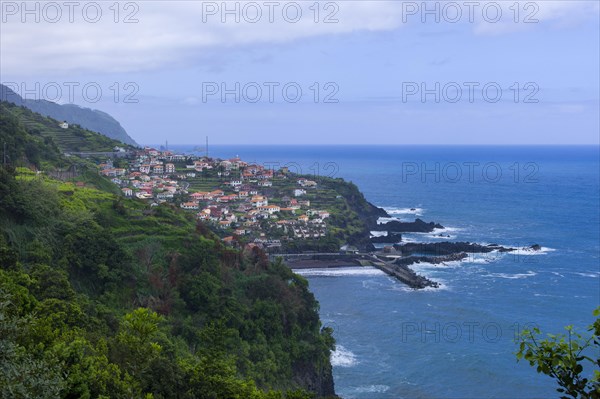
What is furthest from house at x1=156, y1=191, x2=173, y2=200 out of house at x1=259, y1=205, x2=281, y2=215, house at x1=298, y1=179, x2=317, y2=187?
house at x1=298, y1=179, x2=317, y2=187

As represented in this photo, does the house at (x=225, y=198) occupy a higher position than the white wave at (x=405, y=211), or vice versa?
the house at (x=225, y=198)

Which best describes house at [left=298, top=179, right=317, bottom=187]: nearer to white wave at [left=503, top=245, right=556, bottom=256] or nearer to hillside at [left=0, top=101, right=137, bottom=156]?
hillside at [left=0, top=101, right=137, bottom=156]

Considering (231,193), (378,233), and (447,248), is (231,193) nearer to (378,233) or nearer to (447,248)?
(378,233)

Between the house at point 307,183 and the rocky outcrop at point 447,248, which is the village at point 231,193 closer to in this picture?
the house at point 307,183

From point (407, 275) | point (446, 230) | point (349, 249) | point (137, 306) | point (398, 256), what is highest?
point (137, 306)

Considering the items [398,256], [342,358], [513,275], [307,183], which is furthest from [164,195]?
[513,275]

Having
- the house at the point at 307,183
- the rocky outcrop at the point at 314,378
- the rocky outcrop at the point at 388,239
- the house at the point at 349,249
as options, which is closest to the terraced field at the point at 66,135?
the house at the point at 307,183
